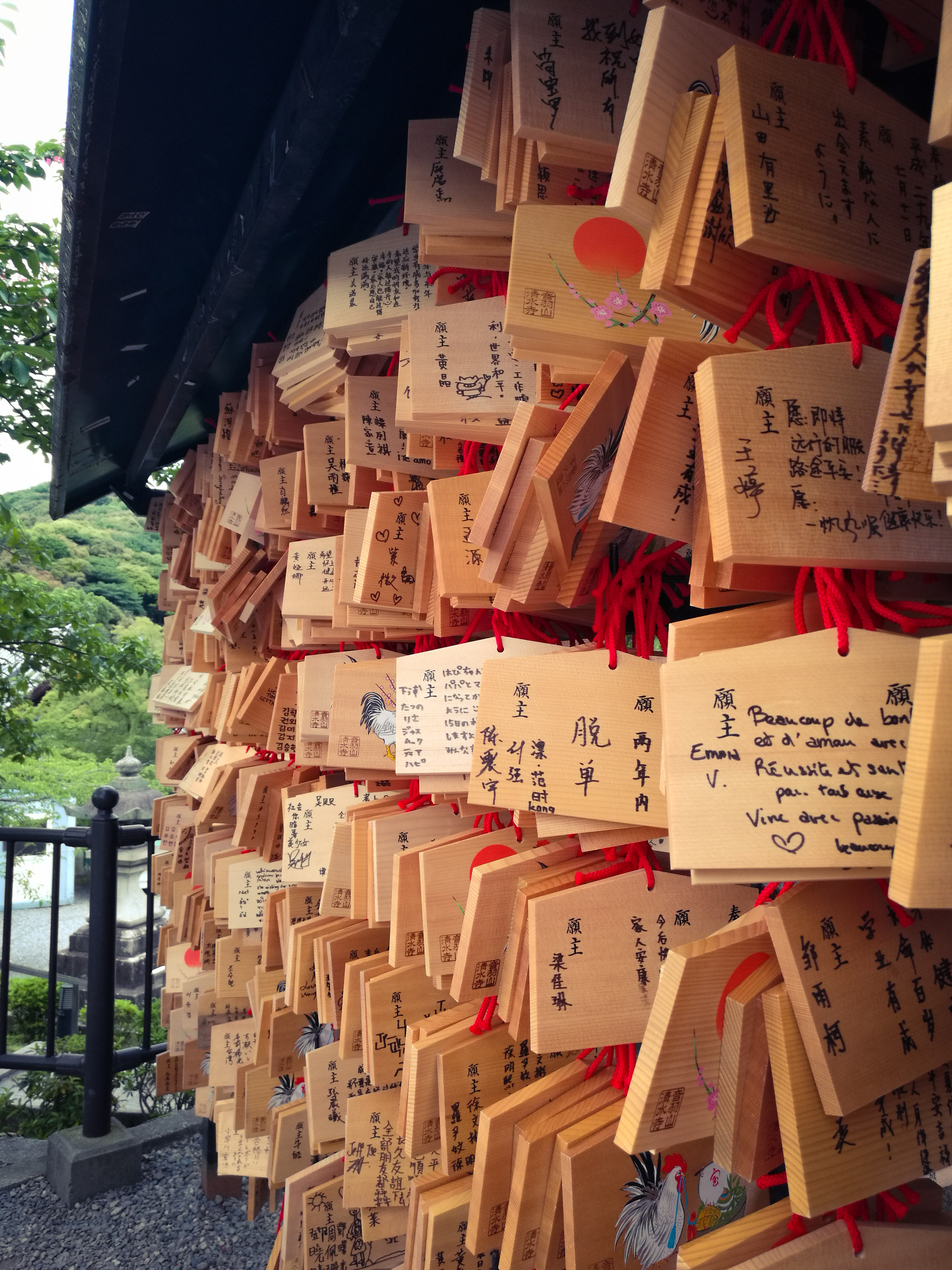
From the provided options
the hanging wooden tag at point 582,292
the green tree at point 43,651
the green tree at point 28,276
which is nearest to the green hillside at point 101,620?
the green tree at point 43,651

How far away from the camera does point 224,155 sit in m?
1.52

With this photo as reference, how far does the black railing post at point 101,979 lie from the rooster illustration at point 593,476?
2816 millimetres

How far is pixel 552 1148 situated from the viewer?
0.94 metres

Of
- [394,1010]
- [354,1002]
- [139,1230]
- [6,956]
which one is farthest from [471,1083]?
[6,956]

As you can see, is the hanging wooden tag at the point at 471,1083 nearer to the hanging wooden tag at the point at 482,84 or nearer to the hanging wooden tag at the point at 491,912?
the hanging wooden tag at the point at 491,912

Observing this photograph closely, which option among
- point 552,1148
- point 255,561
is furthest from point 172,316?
point 552,1148

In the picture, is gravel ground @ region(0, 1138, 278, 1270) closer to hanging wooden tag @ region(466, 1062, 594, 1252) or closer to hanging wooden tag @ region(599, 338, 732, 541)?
hanging wooden tag @ region(466, 1062, 594, 1252)

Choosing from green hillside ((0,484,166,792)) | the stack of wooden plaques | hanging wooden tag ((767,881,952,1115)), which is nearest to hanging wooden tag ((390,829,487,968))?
the stack of wooden plaques

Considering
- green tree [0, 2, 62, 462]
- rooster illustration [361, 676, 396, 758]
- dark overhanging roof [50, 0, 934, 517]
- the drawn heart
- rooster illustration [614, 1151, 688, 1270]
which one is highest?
green tree [0, 2, 62, 462]

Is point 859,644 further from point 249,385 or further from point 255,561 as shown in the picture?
point 255,561

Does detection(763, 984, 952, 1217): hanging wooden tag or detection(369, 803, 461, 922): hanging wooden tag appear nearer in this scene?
detection(763, 984, 952, 1217): hanging wooden tag

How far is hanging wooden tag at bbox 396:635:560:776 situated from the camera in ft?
3.64

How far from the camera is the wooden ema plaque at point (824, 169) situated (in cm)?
55

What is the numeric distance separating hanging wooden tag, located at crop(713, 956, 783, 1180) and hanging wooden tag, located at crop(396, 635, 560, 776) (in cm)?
53
